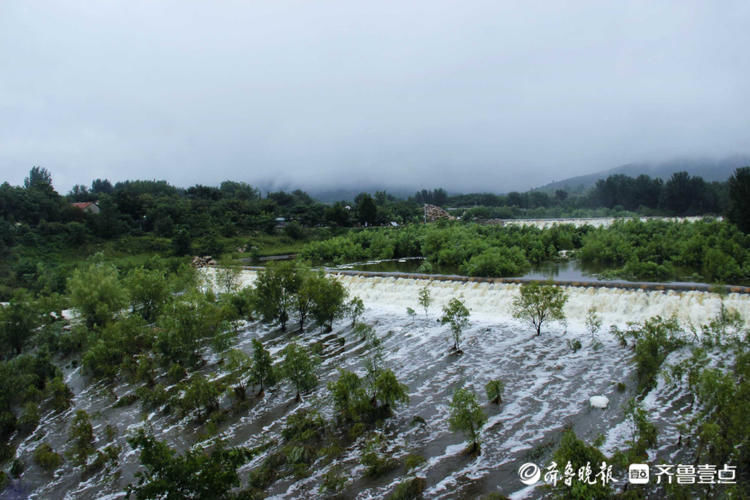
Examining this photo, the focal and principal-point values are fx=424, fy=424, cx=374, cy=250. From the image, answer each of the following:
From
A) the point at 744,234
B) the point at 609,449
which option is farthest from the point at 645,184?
the point at 609,449

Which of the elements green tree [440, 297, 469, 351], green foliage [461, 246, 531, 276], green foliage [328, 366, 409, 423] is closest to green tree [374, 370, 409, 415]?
green foliage [328, 366, 409, 423]

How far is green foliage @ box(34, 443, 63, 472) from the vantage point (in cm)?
1200

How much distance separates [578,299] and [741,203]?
28.8 m

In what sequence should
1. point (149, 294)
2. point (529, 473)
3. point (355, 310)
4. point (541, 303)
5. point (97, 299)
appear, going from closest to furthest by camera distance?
1. point (529, 473)
2. point (541, 303)
3. point (355, 310)
4. point (97, 299)
5. point (149, 294)

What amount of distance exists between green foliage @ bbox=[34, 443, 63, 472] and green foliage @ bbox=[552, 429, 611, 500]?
13227 millimetres

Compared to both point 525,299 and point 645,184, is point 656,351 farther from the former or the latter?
point 645,184

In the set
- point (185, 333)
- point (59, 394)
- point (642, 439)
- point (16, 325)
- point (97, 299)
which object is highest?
point (97, 299)

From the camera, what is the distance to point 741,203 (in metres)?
38.7

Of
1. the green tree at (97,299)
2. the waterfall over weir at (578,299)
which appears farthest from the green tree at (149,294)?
the waterfall over weir at (578,299)

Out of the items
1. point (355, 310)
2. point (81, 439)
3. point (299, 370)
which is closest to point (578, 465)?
point (299, 370)

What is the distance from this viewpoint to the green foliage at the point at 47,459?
472 inches

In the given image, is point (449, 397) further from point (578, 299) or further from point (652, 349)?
point (578, 299)

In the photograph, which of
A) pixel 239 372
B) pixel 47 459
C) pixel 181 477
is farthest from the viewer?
pixel 239 372

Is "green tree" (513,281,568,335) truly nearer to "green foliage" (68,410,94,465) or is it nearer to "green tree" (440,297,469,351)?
"green tree" (440,297,469,351)
